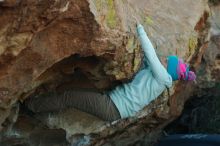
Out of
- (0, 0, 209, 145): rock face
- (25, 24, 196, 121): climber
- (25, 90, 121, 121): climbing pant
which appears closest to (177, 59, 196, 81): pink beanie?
(25, 24, 196, 121): climber

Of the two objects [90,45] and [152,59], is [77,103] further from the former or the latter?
[90,45]

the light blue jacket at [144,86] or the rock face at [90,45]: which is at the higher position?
the rock face at [90,45]

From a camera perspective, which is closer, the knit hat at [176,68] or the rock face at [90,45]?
the rock face at [90,45]

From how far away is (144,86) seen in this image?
10.7 feet

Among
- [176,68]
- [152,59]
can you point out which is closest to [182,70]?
[176,68]

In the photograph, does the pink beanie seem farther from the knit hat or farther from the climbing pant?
the climbing pant

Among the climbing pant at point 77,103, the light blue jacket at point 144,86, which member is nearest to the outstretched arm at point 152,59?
the light blue jacket at point 144,86

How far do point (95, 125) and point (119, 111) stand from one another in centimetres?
20

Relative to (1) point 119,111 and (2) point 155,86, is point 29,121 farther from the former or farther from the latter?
(2) point 155,86

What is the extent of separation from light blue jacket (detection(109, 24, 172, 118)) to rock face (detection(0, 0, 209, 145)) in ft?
0.24

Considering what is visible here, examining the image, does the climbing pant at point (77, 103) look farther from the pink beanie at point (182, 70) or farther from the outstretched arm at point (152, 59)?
the pink beanie at point (182, 70)

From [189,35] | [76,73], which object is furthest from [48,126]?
[189,35]

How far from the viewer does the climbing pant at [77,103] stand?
3209 mm

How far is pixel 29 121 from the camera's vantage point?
3.38 metres
